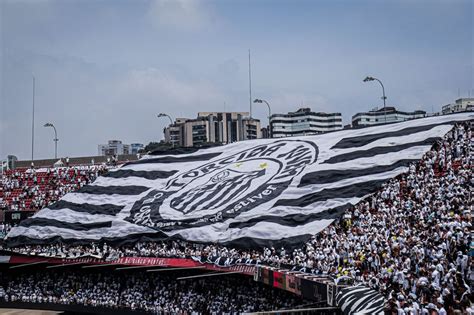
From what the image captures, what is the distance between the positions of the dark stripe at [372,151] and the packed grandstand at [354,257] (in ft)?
2.15

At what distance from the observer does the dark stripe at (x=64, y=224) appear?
130 ft

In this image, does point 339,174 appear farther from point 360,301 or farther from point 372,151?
point 360,301

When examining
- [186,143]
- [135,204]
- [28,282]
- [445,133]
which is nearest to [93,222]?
[135,204]

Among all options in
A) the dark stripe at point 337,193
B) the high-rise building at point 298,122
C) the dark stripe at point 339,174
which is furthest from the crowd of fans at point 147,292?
the high-rise building at point 298,122

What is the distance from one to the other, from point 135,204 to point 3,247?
9211 millimetres

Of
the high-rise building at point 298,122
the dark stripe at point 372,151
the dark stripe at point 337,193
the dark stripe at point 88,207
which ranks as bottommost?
the dark stripe at point 88,207

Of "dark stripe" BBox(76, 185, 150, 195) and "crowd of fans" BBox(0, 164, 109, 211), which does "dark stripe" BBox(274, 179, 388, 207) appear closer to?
"dark stripe" BBox(76, 185, 150, 195)

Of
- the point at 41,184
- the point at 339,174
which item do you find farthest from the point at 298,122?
the point at 339,174

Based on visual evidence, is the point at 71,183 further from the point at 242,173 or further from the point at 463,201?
the point at 463,201

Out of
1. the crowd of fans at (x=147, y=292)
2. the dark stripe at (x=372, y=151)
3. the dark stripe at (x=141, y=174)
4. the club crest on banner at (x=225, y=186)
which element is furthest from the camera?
the dark stripe at (x=141, y=174)

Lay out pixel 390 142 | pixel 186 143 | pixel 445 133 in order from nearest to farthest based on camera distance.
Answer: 1. pixel 445 133
2. pixel 390 142
3. pixel 186 143

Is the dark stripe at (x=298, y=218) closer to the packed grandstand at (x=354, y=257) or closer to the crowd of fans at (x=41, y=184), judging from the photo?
the packed grandstand at (x=354, y=257)

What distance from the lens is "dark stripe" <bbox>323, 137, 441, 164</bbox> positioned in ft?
109

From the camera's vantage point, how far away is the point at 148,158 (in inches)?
1836
